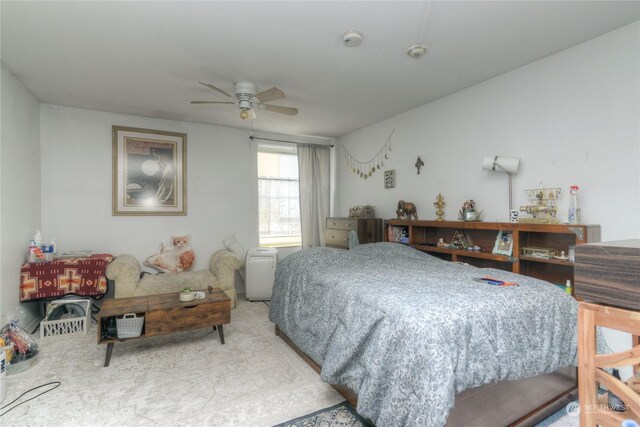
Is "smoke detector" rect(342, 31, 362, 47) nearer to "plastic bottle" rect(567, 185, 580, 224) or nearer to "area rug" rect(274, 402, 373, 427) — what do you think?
"plastic bottle" rect(567, 185, 580, 224)

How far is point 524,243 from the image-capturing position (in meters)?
2.74

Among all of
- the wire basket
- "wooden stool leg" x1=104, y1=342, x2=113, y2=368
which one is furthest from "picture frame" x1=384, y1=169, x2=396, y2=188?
"wooden stool leg" x1=104, y1=342, x2=113, y2=368

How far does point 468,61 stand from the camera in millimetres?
2658

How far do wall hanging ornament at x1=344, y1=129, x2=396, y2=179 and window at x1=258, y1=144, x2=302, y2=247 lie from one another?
0.89m

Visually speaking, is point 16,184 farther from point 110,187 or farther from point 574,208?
point 574,208

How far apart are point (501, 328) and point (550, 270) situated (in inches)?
60.3

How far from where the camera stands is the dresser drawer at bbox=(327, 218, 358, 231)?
4299 mm

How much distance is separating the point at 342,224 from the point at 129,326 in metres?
2.87

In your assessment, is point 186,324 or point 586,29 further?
point 186,324

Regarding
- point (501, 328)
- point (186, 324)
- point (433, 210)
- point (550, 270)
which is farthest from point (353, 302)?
point (433, 210)

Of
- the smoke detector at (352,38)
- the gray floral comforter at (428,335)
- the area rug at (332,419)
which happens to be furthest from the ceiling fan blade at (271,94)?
the area rug at (332,419)

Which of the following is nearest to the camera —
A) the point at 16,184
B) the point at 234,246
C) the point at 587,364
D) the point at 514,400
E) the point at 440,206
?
the point at 587,364

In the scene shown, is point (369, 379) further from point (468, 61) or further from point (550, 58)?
point (550, 58)

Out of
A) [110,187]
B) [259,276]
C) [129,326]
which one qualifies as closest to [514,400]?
[129,326]
